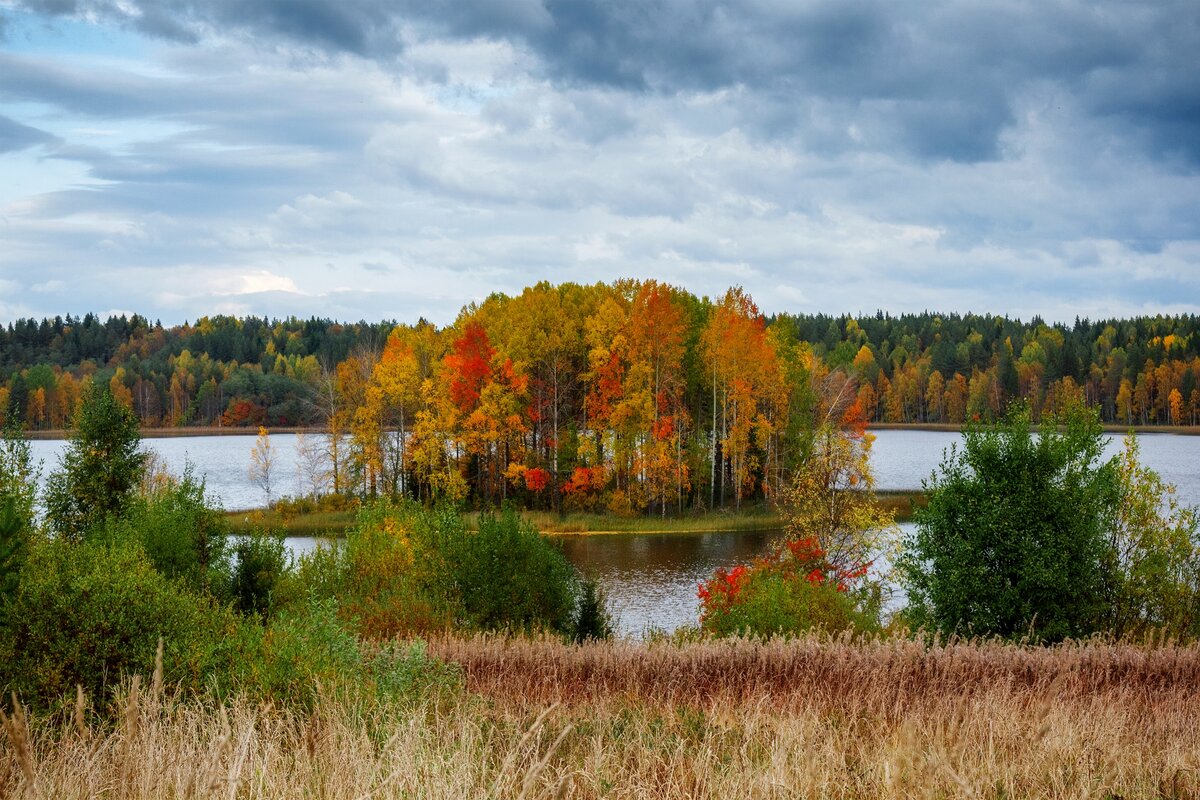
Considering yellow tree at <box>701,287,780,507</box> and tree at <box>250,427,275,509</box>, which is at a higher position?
yellow tree at <box>701,287,780,507</box>

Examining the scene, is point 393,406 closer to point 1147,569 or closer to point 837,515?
point 837,515

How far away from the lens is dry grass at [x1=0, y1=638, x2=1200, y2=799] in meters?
4.73

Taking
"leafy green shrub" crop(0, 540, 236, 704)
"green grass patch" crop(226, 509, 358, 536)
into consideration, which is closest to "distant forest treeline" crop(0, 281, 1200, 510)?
"green grass patch" crop(226, 509, 358, 536)

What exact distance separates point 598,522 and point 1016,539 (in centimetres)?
2877

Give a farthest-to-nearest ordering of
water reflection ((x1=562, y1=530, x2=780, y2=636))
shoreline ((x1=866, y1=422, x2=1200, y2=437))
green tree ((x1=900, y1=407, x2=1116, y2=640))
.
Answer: shoreline ((x1=866, y1=422, x2=1200, y2=437))
water reflection ((x1=562, y1=530, x2=780, y2=636))
green tree ((x1=900, y1=407, x2=1116, y2=640))

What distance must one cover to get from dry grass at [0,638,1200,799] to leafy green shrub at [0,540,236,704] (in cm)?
46

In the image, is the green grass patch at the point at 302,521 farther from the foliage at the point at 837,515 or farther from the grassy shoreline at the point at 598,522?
the foliage at the point at 837,515

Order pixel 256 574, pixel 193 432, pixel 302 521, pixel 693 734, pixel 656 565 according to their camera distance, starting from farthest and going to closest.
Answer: pixel 193 432
pixel 302 521
pixel 656 565
pixel 256 574
pixel 693 734

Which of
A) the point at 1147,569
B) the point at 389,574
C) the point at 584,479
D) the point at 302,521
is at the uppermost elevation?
the point at 584,479

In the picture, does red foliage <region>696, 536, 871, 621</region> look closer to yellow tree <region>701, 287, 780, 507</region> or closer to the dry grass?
the dry grass

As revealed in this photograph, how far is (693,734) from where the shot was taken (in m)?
6.58

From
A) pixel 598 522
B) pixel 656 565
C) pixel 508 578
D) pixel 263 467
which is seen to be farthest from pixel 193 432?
pixel 508 578

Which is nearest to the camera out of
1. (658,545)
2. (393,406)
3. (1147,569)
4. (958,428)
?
(1147,569)

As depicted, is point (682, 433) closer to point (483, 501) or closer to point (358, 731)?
point (483, 501)
